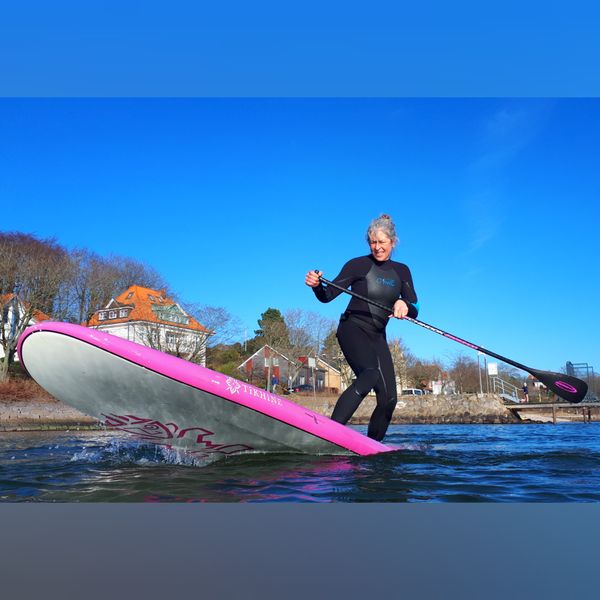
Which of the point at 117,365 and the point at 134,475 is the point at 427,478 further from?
the point at 117,365

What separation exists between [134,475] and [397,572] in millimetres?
2171

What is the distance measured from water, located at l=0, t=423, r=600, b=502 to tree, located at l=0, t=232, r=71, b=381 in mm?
22493

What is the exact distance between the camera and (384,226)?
4.69 meters

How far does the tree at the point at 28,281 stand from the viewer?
24672 mm

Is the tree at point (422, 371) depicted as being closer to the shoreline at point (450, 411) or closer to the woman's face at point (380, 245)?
the shoreline at point (450, 411)

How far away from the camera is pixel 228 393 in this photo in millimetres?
3537

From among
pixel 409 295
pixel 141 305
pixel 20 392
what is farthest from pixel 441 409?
pixel 409 295

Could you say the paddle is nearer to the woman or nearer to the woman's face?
the woman

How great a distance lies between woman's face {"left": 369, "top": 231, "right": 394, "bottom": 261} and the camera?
4.68 m

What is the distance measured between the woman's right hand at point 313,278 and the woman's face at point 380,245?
0.63m

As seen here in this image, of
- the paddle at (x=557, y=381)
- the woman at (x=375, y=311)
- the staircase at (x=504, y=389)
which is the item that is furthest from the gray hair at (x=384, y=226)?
the staircase at (x=504, y=389)

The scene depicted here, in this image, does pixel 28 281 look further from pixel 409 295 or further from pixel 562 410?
pixel 562 410

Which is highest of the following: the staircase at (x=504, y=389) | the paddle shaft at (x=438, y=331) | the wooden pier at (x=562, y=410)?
the paddle shaft at (x=438, y=331)

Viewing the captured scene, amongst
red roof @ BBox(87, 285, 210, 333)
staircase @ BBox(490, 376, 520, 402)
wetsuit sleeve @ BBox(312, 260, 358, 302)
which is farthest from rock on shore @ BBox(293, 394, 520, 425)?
wetsuit sleeve @ BBox(312, 260, 358, 302)
